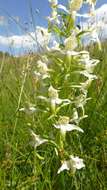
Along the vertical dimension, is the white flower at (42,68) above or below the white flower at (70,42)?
below

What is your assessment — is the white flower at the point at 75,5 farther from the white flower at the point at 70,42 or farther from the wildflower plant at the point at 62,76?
the white flower at the point at 70,42

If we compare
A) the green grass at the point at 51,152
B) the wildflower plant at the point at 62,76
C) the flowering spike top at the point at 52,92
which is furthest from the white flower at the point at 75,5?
the flowering spike top at the point at 52,92

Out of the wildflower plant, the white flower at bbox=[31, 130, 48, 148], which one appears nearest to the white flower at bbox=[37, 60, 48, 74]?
the wildflower plant

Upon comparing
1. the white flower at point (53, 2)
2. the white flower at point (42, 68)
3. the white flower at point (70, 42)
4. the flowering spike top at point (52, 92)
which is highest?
the white flower at point (53, 2)

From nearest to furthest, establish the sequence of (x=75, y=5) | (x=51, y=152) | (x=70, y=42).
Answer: (x=70, y=42) < (x=75, y=5) < (x=51, y=152)

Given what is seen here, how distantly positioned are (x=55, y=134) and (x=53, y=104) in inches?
7.4

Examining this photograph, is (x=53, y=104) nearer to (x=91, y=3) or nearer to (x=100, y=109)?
(x=91, y=3)

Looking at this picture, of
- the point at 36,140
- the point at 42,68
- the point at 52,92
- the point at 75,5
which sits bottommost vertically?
the point at 36,140

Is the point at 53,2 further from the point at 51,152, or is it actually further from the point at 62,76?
the point at 51,152

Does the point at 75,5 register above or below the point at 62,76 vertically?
above

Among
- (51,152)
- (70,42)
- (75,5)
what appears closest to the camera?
(70,42)

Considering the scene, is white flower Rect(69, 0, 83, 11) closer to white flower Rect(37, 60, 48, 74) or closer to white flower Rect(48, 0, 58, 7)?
white flower Rect(48, 0, 58, 7)

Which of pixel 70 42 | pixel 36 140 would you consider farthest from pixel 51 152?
pixel 70 42

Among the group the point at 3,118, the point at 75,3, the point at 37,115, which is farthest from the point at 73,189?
the point at 3,118
